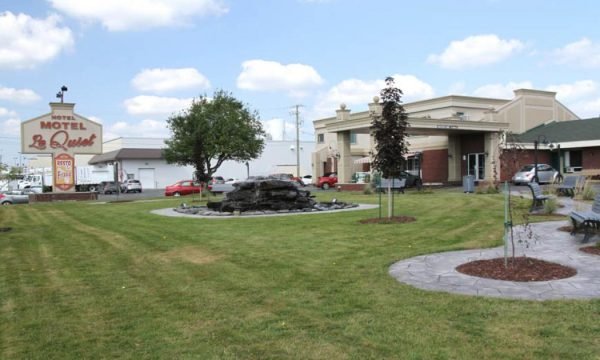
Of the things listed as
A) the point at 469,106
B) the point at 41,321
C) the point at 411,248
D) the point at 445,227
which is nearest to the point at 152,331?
the point at 41,321

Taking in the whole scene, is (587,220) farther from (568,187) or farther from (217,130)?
(217,130)

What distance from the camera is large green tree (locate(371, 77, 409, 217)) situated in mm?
14297

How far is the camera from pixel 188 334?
211 inches

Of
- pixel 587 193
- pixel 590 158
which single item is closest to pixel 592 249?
pixel 587 193

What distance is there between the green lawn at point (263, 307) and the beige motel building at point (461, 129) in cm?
2988

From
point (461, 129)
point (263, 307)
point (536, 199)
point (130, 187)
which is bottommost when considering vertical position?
point (263, 307)

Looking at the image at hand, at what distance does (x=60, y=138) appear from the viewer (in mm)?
36469

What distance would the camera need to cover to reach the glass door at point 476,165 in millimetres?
45550

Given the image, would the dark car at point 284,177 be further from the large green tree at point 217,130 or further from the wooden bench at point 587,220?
the wooden bench at point 587,220

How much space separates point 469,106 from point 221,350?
49.4m

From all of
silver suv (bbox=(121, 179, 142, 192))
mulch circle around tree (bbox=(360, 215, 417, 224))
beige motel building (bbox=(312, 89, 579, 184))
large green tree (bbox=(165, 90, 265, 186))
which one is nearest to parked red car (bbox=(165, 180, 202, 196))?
large green tree (bbox=(165, 90, 265, 186))

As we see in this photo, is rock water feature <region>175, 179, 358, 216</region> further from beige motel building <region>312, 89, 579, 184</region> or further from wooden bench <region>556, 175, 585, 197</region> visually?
beige motel building <region>312, 89, 579, 184</region>

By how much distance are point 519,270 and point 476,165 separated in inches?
1586

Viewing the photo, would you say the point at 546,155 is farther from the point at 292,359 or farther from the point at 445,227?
the point at 292,359
